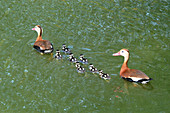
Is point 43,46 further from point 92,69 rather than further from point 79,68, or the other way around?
point 92,69

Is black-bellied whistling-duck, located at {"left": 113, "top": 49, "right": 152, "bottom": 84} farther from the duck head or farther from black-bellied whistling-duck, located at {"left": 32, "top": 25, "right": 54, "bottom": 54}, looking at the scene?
Result: the duck head

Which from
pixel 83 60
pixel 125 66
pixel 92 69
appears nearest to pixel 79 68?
pixel 92 69

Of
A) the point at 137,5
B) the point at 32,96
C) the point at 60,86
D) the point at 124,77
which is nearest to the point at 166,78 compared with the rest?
the point at 124,77

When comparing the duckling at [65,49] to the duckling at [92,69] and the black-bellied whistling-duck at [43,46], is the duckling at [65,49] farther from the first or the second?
the duckling at [92,69]

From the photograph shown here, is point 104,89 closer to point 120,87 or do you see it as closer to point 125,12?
point 120,87

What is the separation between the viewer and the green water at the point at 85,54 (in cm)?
730

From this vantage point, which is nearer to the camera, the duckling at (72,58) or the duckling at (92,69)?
the duckling at (92,69)

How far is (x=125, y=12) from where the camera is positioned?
11.5 metres

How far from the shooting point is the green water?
7.30 m

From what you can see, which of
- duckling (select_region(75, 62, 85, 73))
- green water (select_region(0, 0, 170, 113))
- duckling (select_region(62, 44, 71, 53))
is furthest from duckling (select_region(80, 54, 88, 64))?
duckling (select_region(62, 44, 71, 53))

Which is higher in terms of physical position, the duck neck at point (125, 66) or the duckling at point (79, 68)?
the duck neck at point (125, 66)

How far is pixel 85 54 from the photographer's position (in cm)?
927

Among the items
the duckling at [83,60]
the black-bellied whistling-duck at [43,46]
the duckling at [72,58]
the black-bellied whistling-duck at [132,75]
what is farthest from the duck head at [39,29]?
the black-bellied whistling-duck at [132,75]

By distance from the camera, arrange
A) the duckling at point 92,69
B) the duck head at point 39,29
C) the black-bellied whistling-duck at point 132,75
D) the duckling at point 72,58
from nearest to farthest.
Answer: the black-bellied whistling-duck at point 132,75
the duckling at point 92,69
the duckling at point 72,58
the duck head at point 39,29
